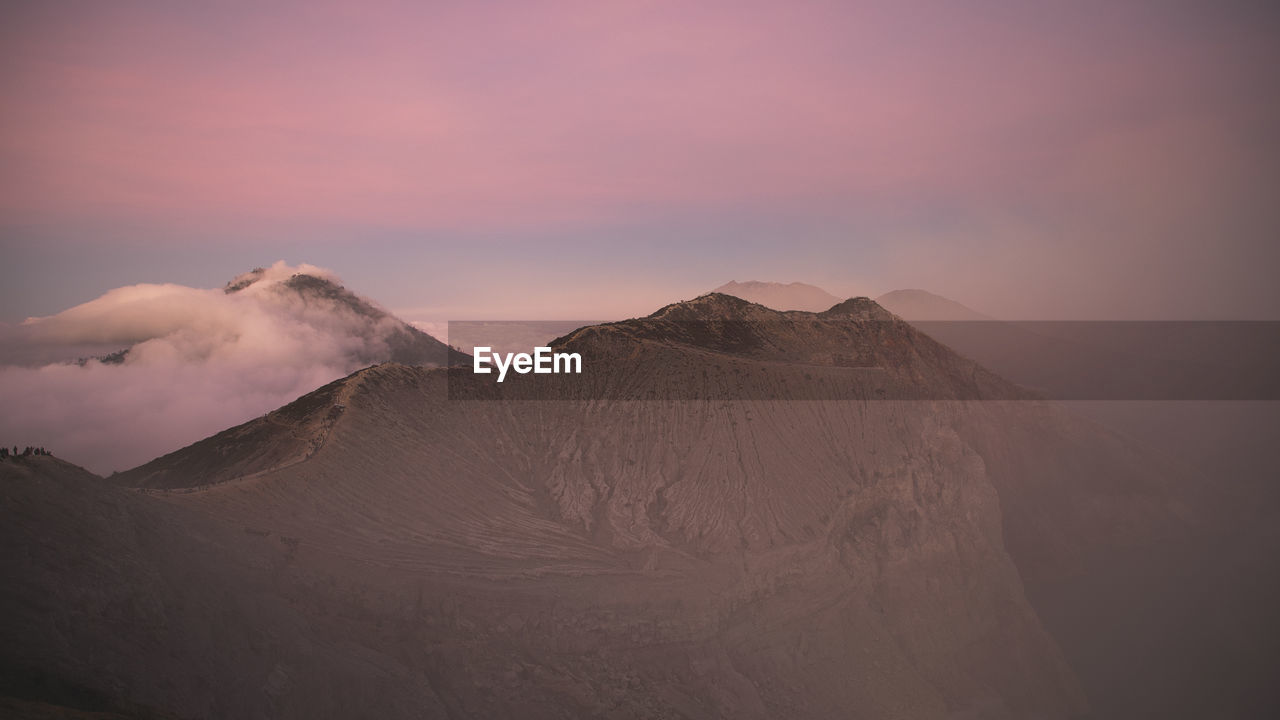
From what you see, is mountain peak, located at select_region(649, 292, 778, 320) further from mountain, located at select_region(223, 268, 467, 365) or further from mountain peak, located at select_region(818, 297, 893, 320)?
mountain, located at select_region(223, 268, 467, 365)

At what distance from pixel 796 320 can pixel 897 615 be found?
33.4m

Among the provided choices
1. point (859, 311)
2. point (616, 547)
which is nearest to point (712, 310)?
point (859, 311)

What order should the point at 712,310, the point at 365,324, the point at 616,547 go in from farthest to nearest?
the point at 365,324 → the point at 712,310 → the point at 616,547

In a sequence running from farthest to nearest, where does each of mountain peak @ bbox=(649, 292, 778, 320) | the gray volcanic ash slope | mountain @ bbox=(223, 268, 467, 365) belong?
mountain @ bbox=(223, 268, 467, 365), mountain peak @ bbox=(649, 292, 778, 320), the gray volcanic ash slope

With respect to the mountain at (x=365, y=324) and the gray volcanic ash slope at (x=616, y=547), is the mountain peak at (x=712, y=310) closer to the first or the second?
the gray volcanic ash slope at (x=616, y=547)

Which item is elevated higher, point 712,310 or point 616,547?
point 712,310

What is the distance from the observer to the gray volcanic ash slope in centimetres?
3259

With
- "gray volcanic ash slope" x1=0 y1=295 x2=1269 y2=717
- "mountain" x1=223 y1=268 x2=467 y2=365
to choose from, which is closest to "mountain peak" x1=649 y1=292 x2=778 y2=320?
"gray volcanic ash slope" x1=0 y1=295 x2=1269 y2=717

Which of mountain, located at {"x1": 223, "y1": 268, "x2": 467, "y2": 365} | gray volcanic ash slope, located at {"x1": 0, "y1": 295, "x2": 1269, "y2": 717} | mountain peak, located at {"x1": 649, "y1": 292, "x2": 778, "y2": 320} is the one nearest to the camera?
gray volcanic ash slope, located at {"x1": 0, "y1": 295, "x2": 1269, "y2": 717}

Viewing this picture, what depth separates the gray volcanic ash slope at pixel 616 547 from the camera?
3259cm

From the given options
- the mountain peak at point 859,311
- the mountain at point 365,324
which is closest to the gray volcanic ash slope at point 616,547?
the mountain peak at point 859,311

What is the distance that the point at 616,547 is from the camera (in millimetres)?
53281

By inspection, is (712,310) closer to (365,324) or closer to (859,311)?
(859,311)

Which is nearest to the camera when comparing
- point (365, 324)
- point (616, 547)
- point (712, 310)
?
point (616, 547)
